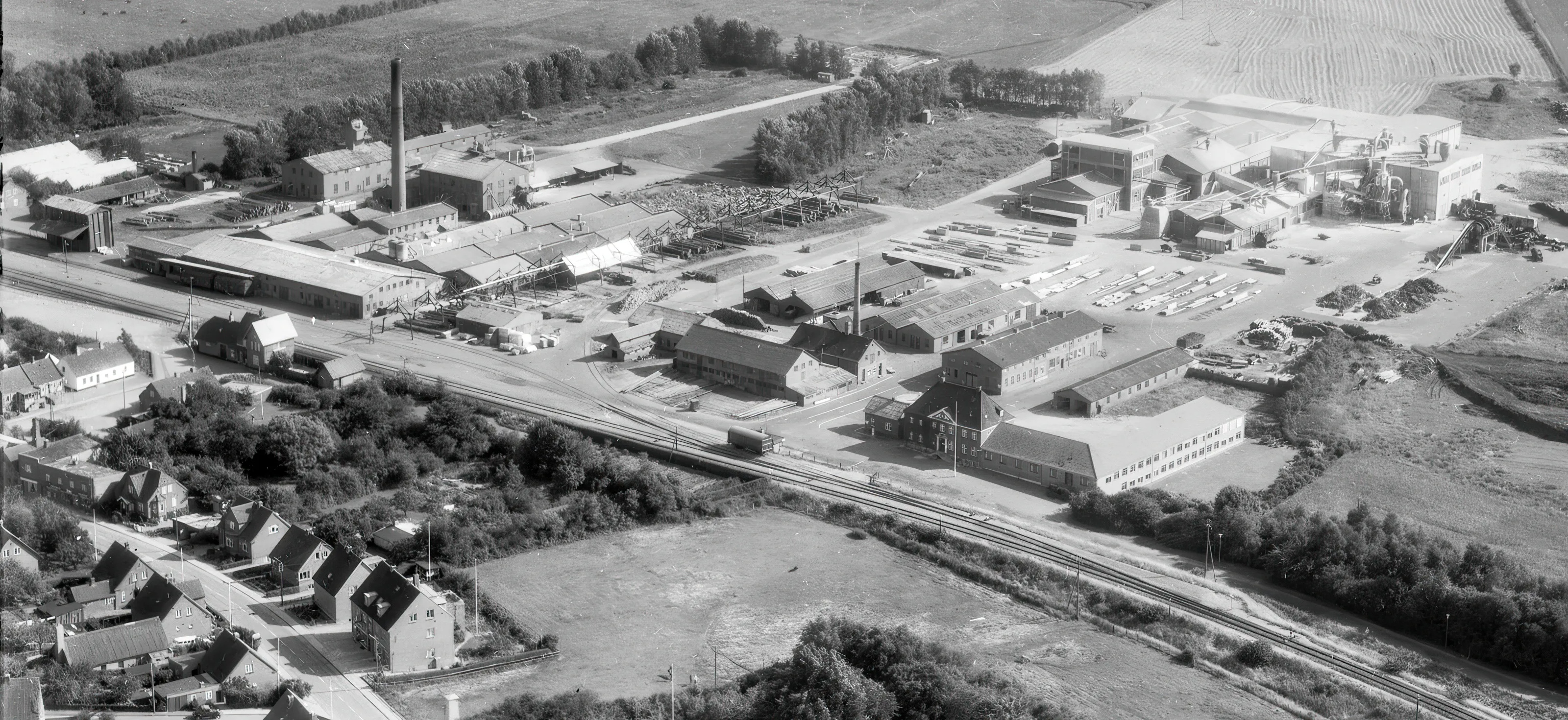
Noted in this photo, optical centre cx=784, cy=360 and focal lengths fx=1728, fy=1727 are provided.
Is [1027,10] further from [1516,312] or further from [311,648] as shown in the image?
[311,648]

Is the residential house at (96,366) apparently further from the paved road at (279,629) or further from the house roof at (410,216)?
the house roof at (410,216)

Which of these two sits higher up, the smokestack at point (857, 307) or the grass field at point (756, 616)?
the smokestack at point (857, 307)

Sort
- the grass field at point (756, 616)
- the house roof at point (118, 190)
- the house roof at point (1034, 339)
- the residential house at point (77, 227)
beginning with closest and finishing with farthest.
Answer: the grass field at point (756, 616)
the house roof at point (1034, 339)
the residential house at point (77, 227)
the house roof at point (118, 190)

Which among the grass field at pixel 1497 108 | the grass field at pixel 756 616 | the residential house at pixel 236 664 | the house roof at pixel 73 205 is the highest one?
the grass field at pixel 1497 108

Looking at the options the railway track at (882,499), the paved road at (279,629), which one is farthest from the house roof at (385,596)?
the railway track at (882,499)

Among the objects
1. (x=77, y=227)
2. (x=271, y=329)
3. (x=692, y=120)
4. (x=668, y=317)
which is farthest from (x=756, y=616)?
(x=692, y=120)

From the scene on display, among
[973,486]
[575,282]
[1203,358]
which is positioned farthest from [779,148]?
[973,486]

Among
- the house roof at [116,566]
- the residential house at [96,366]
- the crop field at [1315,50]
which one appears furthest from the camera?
the crop field at [1315,50]
